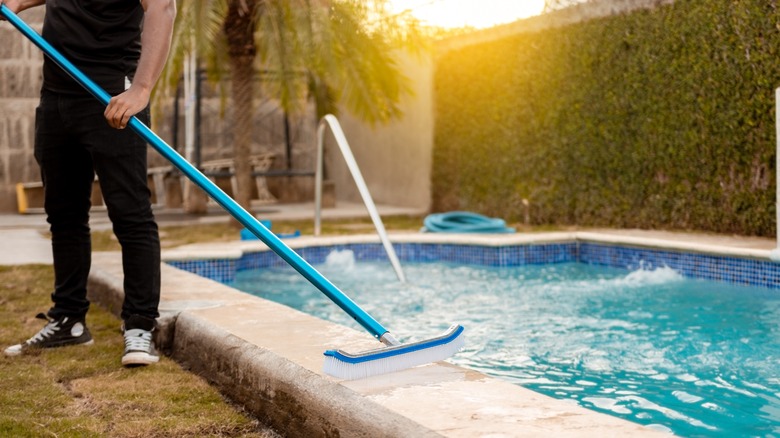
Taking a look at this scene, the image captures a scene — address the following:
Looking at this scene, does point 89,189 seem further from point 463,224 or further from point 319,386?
point 463,224

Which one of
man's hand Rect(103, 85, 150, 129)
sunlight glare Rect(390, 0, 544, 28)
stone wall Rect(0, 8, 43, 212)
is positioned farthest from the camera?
stone wall Rect(0, 8, 43, 212)

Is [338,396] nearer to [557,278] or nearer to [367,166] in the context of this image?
[557,278]

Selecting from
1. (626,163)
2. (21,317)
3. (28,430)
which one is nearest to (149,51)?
(28,430)

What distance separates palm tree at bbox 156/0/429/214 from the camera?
779 cm

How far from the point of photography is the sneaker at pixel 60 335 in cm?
339

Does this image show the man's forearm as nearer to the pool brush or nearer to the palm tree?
the pool brush

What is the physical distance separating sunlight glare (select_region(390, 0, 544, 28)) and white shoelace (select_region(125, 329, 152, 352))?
6311 mm

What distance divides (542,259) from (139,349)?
4.70 m

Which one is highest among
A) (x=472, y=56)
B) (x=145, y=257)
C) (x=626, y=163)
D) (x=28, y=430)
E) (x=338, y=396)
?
(x=472, y=56)

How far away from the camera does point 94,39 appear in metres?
3.22

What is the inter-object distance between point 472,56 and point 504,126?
1.04 meters

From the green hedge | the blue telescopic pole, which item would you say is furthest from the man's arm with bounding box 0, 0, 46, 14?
the green hedge

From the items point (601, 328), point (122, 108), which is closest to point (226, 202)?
point (122, 108)

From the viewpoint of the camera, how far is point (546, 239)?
24.2ft
